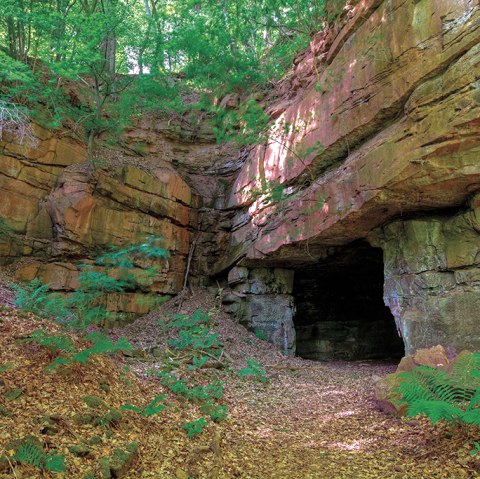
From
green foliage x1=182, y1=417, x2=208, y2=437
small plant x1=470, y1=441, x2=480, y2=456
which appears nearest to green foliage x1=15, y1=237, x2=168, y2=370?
green foliage x1=182, y1=417, x2=208, y2=437

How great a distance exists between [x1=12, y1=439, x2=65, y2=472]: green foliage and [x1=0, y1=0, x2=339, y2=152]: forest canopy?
999 cm

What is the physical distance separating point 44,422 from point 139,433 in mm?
980

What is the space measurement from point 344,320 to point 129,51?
15.0 meters

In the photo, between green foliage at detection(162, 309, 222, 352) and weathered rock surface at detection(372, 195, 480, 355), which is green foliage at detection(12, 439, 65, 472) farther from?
weathered rock surface at detection(372, 195, 480, 355)

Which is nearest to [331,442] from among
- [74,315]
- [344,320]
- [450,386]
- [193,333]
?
[450,386]

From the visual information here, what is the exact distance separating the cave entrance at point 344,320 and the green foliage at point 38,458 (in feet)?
43.3

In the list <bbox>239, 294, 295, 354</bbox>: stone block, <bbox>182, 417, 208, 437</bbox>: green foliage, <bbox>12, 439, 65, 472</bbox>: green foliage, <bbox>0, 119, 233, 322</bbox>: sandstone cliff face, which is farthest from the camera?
<bbox>239, 294, 295, 354</bbox>: stone block

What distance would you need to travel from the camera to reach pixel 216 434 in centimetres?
421

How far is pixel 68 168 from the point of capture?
1241 cm

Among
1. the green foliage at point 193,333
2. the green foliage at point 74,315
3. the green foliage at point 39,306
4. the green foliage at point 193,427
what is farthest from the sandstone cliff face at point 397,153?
the green foliage at point 39,306

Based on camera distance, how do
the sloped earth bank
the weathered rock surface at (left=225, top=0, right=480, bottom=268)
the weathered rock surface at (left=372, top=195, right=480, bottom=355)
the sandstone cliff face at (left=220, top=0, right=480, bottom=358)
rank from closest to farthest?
the sloped earth bank < the weathered rock surface at (left=225, top=0, right=480, bottom=268) < the sandstone cliff face at (left=220, top=0, right=480, bottom=358) < the weathered rock surface at (left=372, top=195, right=480, bottom=355)

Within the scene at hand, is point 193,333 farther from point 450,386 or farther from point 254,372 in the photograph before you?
point 450,386

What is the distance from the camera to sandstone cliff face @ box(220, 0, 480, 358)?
277 inches

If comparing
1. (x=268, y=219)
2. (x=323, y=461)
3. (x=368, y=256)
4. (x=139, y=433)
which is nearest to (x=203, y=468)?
(x=139, y=433)
